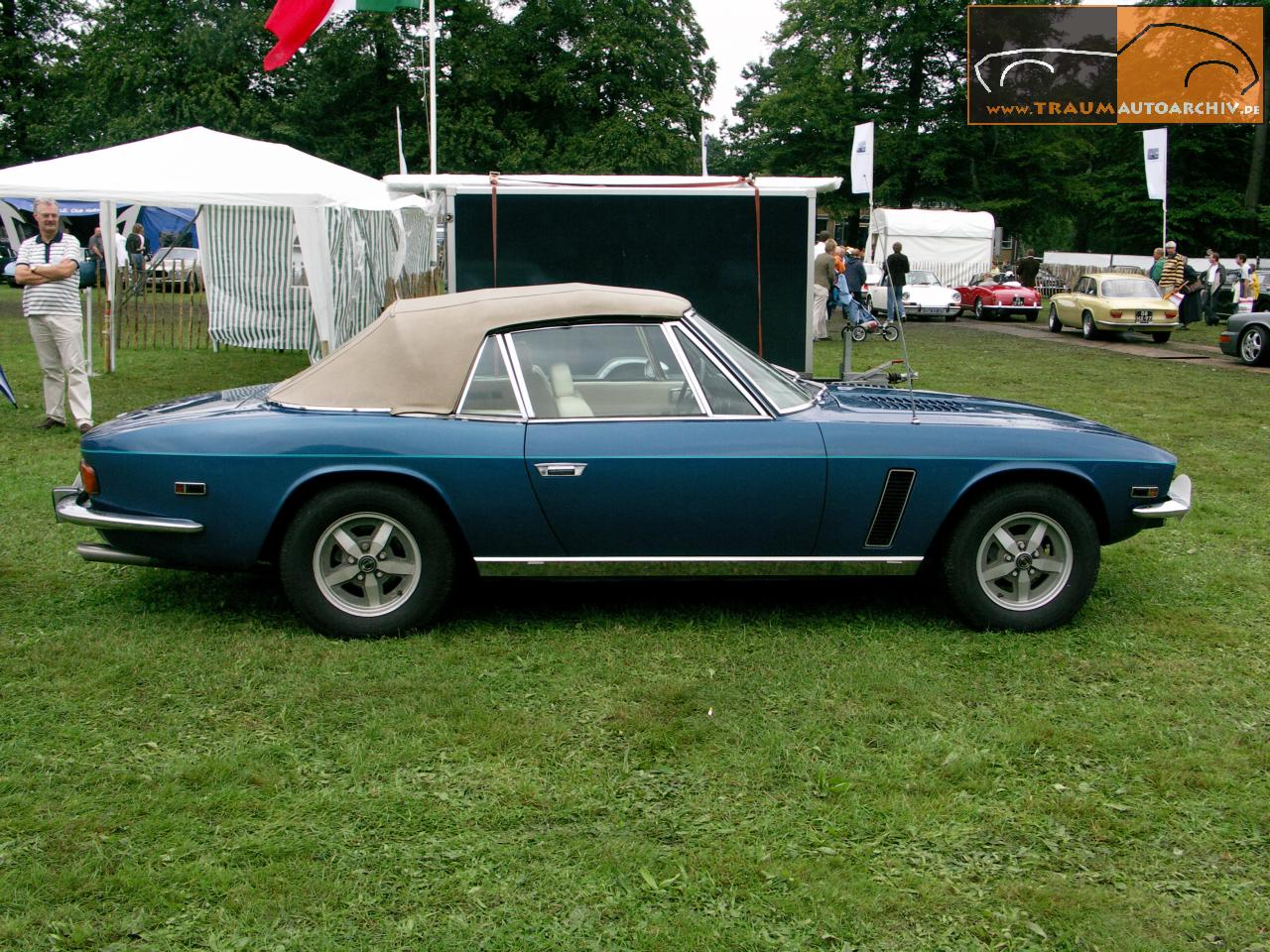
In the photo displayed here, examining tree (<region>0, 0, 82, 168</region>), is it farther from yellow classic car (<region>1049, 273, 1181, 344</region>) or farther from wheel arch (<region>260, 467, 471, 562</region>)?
wheel arch (<region>260, 467, 471, 562</region>)

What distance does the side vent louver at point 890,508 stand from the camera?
187 inches

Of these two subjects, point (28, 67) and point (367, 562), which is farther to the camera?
point (28, 67)

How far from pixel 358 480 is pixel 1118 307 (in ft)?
64.3

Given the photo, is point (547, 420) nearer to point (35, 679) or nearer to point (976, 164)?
point (35, 679)

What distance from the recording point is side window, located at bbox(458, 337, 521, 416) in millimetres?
4836

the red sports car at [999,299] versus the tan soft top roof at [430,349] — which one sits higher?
the red sports car at [999,299]

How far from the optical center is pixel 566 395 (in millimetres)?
4930

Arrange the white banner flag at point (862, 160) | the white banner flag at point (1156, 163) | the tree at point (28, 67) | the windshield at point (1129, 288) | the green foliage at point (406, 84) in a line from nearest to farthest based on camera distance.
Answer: the windshield at point (1129, 288) < the white banner flag at point (862, 160) < the white banner flag at point (1156, 163) < the green foliage at point (406, 84) < the tree at point (28, 67)

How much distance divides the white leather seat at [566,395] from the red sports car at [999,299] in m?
25.3

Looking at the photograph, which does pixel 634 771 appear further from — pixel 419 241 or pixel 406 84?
pixel 406 84

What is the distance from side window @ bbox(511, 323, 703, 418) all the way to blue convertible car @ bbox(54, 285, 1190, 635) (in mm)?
12

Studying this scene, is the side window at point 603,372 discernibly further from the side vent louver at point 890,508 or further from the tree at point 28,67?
the tree at point 28,67

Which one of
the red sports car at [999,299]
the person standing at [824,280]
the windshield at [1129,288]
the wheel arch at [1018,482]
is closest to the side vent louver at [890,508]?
the wheel arch at [1018,482]

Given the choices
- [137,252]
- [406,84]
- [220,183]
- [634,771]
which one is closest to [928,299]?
[137,252]
